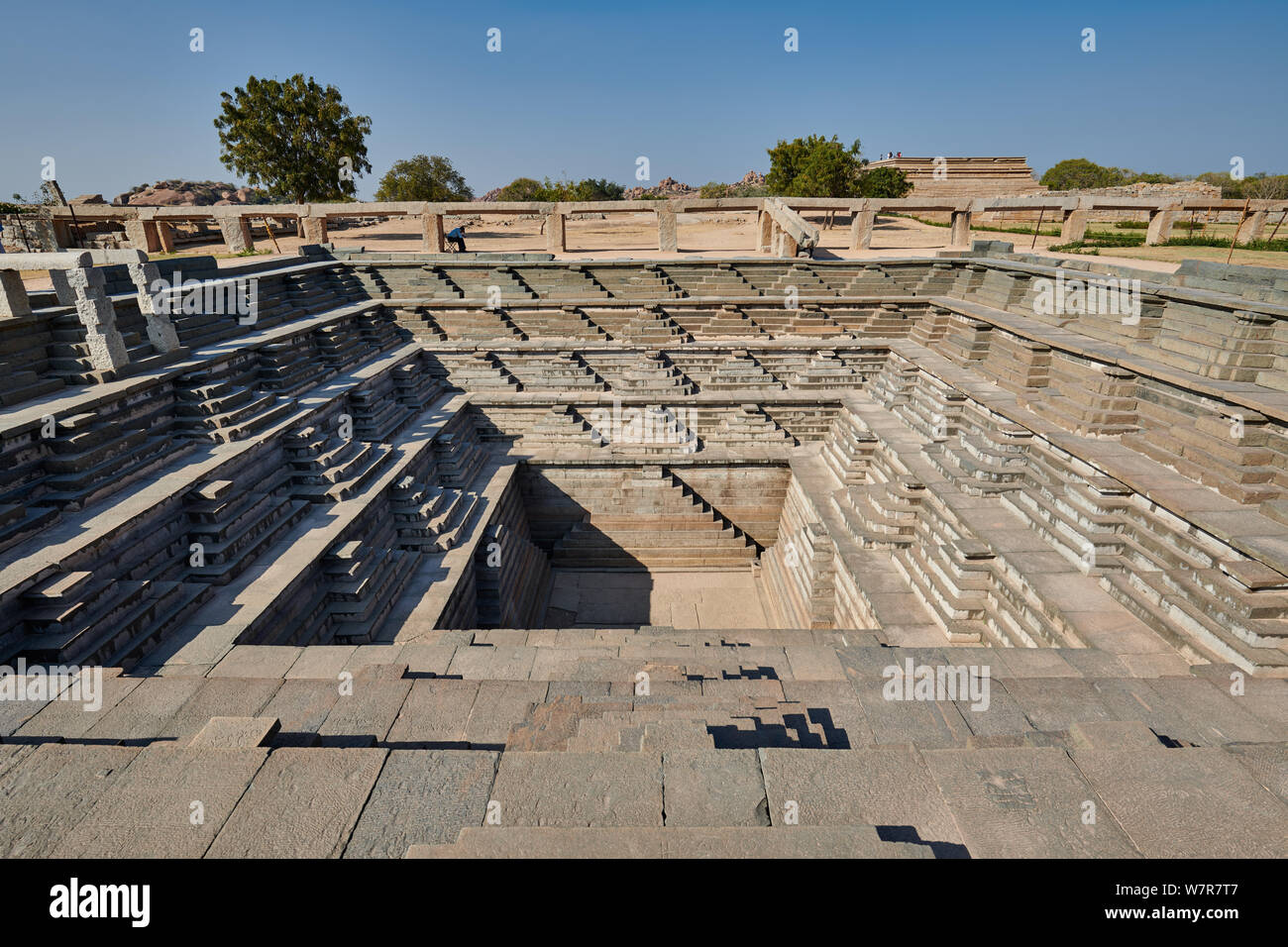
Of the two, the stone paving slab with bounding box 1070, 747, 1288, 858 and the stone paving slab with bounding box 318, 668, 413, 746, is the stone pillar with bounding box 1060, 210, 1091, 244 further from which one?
the stone paving slab with bounding box 318, 668, 413, 746

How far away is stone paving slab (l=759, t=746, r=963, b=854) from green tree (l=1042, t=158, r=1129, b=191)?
5112 centimetres

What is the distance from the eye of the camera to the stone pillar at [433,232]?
1627 cm

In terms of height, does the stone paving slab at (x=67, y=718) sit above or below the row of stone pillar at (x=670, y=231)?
below

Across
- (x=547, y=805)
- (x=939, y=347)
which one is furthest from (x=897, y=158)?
(x=547, y=805)

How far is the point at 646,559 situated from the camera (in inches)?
472

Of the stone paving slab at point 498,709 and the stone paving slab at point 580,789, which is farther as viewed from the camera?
the stone paving slab at point 498,709

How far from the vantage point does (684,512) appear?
12031 millimetres

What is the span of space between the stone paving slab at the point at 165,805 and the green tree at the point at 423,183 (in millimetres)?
36129

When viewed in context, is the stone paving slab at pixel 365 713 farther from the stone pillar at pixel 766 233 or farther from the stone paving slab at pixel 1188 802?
the stone pillar at pixel 766 233

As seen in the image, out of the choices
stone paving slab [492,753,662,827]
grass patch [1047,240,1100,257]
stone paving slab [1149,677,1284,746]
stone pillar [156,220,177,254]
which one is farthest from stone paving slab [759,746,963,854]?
stone pillar [156,220,177,254]

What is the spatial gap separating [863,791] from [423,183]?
41281 millimetres

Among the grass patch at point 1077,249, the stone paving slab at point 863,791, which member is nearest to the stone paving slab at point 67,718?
the stone paving slab at point 863,791
